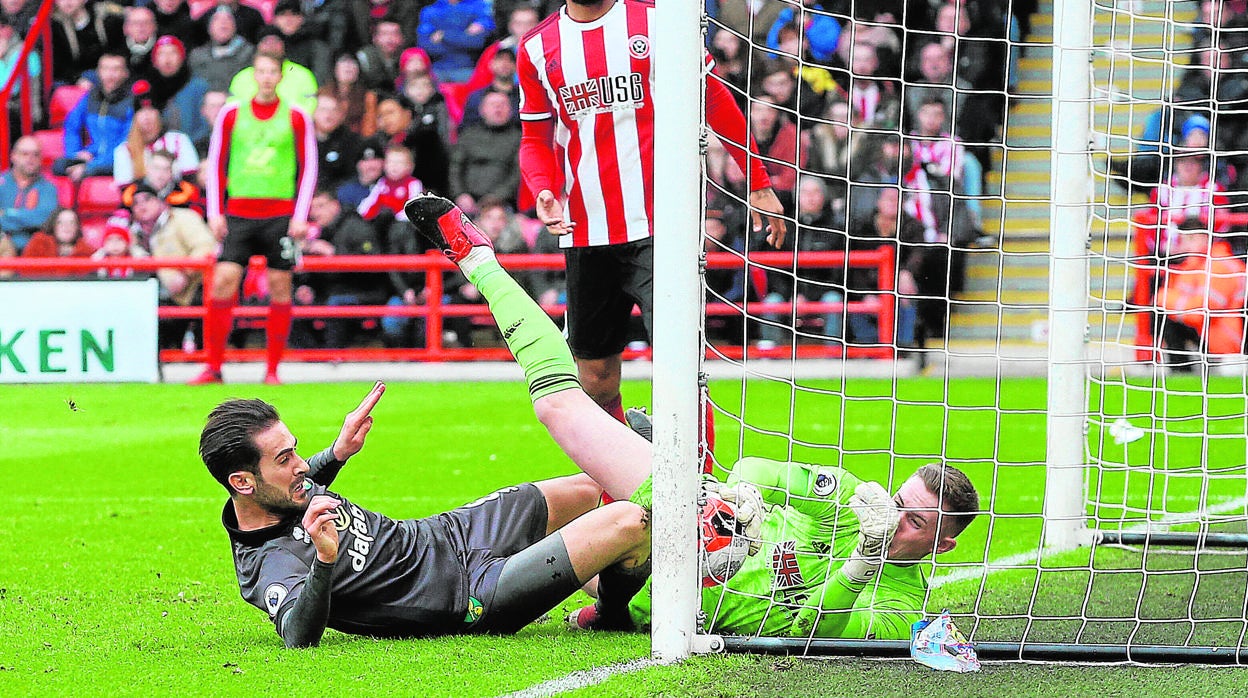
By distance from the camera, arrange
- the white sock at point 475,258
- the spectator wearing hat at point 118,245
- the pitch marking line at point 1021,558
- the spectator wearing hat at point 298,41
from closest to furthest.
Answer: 1. the white sock at point 475,258
2. the pitch marking line at point 1021,558
3. the spectator wearing hat at point 118,245
4. the spectator wearing hat at point 298,41

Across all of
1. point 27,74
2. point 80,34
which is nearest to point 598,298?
point 80,34

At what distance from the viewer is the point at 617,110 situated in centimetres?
521

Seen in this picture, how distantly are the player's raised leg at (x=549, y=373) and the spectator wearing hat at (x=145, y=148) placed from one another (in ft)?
31.9

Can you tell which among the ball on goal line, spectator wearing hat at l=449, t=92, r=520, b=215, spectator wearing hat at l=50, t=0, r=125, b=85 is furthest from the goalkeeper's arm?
spectator wearing hat at l=50, t=0, r=125, b=85

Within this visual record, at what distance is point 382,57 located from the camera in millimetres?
13562

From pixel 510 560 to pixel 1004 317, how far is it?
1049 centimetres

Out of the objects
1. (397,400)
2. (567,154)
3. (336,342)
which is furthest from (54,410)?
(567,154)

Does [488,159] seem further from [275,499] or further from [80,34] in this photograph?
[275,499]

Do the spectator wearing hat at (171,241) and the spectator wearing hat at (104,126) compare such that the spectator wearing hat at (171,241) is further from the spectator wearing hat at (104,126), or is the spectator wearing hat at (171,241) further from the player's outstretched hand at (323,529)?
the player's outstretched hand at (323,529)

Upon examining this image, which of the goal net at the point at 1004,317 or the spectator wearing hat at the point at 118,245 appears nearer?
the goal net at the point at 1004,317

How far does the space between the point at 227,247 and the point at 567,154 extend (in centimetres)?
578

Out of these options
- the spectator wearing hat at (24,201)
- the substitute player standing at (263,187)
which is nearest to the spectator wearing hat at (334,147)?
the substitute player standing at (263,187)

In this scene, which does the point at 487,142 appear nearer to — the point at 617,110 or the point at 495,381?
the point at 495,381

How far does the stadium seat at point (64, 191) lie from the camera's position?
13.2m
